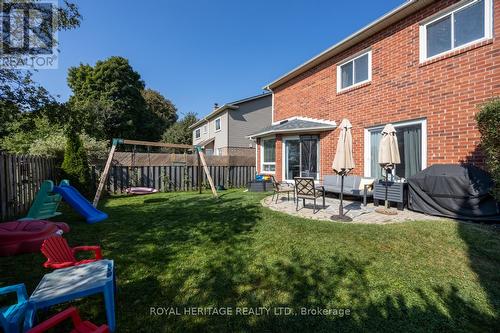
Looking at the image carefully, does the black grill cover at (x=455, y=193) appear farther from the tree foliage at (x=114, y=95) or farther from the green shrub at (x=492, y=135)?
the tree foliage at (x=114, y=95)

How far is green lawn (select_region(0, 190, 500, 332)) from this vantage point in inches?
99.2

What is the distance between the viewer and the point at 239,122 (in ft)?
72.3

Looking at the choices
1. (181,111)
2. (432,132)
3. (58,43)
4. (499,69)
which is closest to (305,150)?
(432,132)

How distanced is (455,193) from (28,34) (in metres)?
13.0

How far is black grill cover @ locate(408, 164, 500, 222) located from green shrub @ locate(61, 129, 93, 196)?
480 inches

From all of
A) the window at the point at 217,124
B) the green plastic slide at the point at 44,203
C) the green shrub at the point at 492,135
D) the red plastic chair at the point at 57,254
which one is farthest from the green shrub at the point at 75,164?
the window at the point at 217,124

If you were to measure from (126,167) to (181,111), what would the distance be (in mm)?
36172

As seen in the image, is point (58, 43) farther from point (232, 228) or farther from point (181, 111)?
point (181, 111)

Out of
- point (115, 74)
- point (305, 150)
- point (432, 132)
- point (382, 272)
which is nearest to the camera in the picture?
point (382, 272)

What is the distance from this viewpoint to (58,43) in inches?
307

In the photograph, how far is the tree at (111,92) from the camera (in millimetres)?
28812

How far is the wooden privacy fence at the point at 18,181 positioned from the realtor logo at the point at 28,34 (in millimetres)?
2870

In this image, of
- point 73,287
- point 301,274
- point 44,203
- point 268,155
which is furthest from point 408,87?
point 44,203

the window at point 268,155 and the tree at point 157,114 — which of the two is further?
the tree at point 157,114
